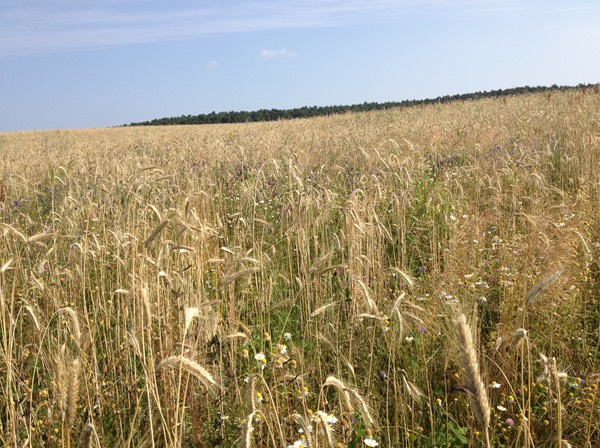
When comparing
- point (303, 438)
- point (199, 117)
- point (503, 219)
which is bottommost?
point (303, 438)

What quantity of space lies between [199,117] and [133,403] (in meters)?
59.5

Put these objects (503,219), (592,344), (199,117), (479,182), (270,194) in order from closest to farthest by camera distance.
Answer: (592,344) < (503,219) < (479,182) < (270,194) < (199,117)

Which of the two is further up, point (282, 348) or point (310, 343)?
point (282, 348)

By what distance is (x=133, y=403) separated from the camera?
250 centimetres

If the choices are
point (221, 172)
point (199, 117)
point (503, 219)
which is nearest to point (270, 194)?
point (221, 172)

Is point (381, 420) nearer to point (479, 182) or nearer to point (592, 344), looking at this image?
point (592, 344)

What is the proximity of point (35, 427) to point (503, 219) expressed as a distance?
372 centimetres

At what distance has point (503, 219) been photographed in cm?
452

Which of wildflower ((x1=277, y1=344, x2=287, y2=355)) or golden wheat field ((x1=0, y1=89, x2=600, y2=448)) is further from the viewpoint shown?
wildflower ((x1=277, y1=344, x2=287, y2=355))

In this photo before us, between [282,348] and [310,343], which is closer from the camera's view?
[282,348]

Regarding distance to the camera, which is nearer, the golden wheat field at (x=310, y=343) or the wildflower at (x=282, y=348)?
the golden wheat field at (x=310, y=343)

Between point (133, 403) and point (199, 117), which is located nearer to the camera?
point (133, 403)

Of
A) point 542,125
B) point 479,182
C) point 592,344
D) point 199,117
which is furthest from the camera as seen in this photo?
point 199,117

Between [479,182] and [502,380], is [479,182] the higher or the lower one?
the higher one
